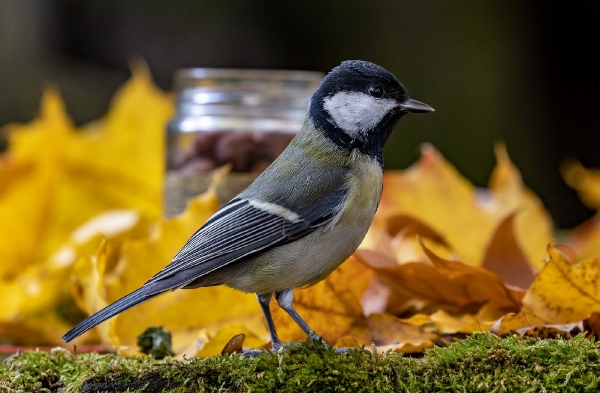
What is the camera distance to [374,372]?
0.82 m

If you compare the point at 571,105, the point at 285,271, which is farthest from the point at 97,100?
the point at 285,271

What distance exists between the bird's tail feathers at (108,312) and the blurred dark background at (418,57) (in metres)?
3.14

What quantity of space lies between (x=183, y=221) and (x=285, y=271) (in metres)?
0.39

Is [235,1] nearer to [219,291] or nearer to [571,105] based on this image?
[571,105]

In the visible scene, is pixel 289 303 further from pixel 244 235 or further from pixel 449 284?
pixel 449 284

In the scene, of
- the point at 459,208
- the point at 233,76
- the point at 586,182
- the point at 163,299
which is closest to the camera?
the point at 163,299

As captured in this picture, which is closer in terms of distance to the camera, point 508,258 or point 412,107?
point 412,107

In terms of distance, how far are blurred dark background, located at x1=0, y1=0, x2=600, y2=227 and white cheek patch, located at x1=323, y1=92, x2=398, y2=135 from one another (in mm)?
2868

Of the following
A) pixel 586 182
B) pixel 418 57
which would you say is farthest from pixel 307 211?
pixel 418 57

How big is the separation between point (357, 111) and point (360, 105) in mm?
12

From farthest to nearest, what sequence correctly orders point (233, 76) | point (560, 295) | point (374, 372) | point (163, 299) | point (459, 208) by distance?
1. point (233, 76)
2. point (459, 208)
3. point (163, 299)
4. point (560, 295)
5. point (374, 372)

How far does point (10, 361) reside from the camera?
956mm

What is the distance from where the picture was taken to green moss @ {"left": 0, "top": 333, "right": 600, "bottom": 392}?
2.62ft

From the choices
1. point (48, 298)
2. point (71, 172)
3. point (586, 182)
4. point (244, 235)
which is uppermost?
point (71, 172)
